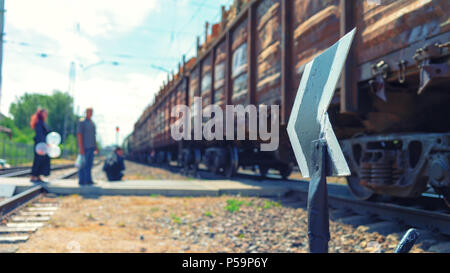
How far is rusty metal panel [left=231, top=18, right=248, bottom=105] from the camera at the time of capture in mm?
7186

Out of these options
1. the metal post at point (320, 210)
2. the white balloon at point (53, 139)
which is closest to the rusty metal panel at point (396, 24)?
the metal post at point (320, 210)

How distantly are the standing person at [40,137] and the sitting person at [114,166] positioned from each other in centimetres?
180

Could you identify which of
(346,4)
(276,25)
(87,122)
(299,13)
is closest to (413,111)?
(346,4)

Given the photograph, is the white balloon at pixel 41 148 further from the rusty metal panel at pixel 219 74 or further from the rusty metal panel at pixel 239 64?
the rusty metal panel at pixel 219 74

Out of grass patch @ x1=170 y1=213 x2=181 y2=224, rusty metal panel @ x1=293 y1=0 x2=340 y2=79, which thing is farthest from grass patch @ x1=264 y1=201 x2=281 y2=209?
rusty metal panel @ x1=293 y1=0 x2=340 y2=79

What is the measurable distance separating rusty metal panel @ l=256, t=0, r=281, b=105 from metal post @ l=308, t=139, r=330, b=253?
467 centimetres

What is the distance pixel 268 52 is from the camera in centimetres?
611

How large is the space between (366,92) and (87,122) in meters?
5.34

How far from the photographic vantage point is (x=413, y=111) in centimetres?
434

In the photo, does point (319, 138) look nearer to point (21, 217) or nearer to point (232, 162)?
point (21, 217)

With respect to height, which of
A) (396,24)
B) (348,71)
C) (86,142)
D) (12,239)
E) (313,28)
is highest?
(313,28)

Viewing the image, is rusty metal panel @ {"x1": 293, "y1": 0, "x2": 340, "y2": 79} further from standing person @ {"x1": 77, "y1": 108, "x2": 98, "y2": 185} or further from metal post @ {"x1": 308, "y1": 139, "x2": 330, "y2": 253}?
standing person @ {"x1": 77, "y1": 108, "x2": 98, "y2": 185}

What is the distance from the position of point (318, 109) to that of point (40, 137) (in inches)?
249

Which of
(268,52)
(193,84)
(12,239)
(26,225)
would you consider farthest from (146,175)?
(12,239)
